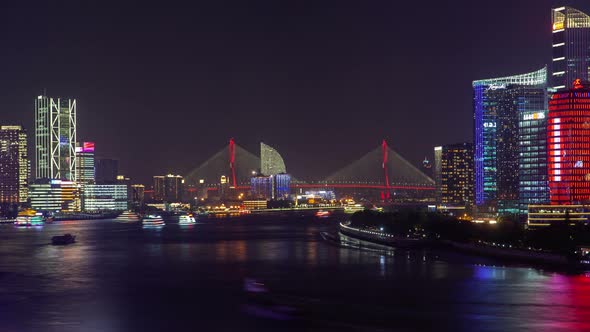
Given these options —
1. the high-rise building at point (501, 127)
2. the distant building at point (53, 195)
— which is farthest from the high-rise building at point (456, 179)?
the distant building at point (53, 195)

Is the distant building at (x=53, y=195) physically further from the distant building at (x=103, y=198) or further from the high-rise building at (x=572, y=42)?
the high-rise building at (x=572, y=42)

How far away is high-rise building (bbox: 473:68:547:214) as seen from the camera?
3310 inches

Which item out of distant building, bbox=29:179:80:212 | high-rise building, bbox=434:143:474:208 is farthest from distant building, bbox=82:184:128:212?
high-rise building, bbox=434:143:474:208

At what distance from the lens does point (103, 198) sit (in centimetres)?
12169

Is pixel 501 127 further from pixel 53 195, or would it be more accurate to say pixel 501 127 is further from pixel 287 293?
pixel 287 293

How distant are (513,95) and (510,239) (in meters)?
55.6

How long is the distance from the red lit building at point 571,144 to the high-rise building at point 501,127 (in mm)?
24427

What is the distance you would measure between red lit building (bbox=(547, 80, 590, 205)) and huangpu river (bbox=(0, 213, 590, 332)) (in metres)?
24.8

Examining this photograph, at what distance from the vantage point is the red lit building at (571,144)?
2226 inches

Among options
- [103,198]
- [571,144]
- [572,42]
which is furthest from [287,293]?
[103,198]

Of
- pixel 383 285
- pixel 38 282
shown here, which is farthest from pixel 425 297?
pixel 38 282

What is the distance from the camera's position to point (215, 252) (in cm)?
3697

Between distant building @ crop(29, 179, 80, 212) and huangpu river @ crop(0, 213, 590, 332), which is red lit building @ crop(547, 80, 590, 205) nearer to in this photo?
huangpu river @ crop(0, 213, 590, 332)

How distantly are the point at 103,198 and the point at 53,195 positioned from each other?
1219cm
